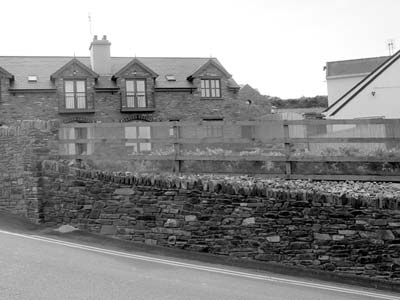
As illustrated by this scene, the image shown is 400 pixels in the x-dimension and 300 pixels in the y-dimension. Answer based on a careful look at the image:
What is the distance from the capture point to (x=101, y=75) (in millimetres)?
32938

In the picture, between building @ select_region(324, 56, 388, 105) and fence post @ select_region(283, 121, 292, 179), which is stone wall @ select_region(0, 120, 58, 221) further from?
building @ select_region(324, 56, 388, 105)

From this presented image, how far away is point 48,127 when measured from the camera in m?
12.7

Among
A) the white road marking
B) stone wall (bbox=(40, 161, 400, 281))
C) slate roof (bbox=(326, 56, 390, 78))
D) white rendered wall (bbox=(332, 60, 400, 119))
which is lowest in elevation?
the white road marking

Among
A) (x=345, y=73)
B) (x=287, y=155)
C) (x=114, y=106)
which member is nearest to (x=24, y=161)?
(x=287, y=155)

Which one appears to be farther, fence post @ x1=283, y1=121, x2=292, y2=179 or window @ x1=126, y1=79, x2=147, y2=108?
window @ x1=126, y1=79, x2=147, y2=108

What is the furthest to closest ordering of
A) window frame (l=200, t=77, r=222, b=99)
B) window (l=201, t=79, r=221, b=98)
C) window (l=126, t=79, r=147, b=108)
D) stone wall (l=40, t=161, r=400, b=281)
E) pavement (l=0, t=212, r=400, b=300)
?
window (l=201, t=79, r=221, b=98), window frame (l=200, t=77, r=222, b=99), window (l=126, t=79, r=147, b=108), stone wall (l=40, t=161, r=400, b=281), pavement (l=0, t=212, r=400, b=300)

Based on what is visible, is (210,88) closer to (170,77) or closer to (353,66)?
(170,77)

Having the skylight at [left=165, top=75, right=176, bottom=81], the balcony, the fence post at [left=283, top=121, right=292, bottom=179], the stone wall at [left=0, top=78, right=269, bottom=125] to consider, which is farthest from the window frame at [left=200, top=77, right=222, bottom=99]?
the fence post at [left=283, top=121, right=292, bottom=179]

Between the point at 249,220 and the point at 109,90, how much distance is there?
23251 millimetres

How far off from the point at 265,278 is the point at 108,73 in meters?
26.7

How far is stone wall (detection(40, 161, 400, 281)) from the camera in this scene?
954 centimetres

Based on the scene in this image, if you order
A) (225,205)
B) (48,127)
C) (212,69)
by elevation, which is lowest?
(225,205)

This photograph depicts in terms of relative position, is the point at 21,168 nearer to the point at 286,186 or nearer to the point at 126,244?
the point at 126,244

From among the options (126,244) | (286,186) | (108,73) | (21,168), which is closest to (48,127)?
(21,168)
